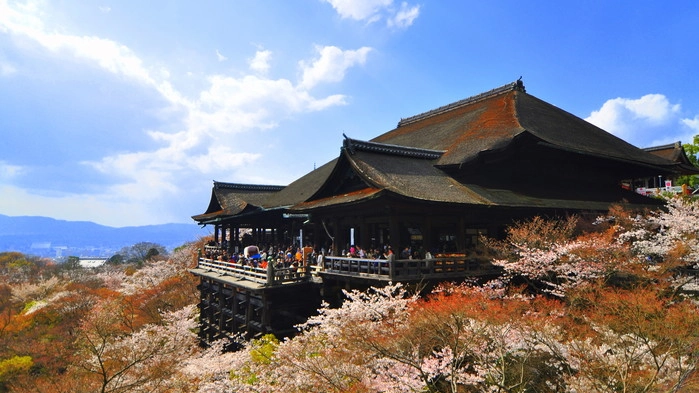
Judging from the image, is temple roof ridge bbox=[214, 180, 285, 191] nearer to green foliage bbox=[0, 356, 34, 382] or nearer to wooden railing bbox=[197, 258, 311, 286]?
wooden railing bbox=[197, 258, 311, 286]

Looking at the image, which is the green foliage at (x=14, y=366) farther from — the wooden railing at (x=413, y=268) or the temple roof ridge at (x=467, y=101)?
the temple roof ridge at (x=467, y=101)

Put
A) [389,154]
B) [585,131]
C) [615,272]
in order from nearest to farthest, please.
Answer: [615,272] → [389,154] → [585,131]

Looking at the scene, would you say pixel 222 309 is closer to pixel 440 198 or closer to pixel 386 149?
pixel 386 149

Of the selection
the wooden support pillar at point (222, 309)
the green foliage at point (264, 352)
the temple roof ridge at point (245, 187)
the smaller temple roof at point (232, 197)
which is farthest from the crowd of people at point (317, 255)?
the temple roof ridge at point (245, 187)

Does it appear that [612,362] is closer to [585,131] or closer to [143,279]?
[585,131]

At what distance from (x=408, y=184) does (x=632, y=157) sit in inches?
569

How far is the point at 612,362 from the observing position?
920cm

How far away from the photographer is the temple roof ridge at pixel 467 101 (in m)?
26.5

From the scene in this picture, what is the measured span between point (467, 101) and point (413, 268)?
19.9 meters

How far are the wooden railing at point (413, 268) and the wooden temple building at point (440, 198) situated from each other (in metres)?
0.05

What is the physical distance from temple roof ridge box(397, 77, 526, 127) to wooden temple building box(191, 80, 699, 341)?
53 cm

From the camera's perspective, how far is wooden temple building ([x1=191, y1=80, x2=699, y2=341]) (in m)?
14.8

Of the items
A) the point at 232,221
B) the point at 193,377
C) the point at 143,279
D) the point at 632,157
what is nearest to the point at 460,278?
the point at 193,377

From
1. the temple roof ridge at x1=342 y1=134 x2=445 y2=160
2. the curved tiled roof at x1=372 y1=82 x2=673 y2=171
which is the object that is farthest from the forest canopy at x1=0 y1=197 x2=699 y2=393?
the temple roof ridge at x1=342 y1=134 x2=445 y2=160
